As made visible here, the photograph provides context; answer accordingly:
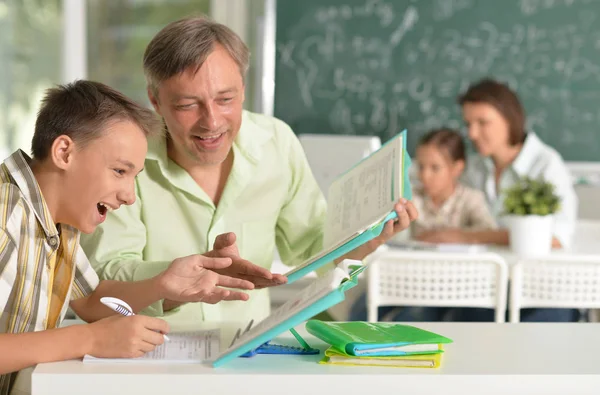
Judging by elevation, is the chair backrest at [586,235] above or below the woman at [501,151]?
below

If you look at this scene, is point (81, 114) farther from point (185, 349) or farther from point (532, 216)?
point (532, 216)

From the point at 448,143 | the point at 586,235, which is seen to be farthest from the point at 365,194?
the point at 586,235

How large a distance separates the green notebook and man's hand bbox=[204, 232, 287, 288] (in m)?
0.14

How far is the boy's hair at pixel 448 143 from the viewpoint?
14.4 ft

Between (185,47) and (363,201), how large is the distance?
508 millimetres

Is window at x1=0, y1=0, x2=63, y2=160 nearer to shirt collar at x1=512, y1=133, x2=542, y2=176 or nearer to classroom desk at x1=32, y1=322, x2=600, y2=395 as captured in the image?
shirt collar at x1=512, y1=133, x2=542, y2=176

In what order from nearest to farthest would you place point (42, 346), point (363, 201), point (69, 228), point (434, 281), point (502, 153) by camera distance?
point (42, 346), point (69, 228), point (363, 201), point (434, 281), point (502, 153)

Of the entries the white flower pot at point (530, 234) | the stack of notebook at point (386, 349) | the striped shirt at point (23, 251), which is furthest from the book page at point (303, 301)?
the white flower pot at point (530, 234)

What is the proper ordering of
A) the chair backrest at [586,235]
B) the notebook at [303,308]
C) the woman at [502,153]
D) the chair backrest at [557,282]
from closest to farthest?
the notebook at [303,308] → the chair backrest at [557,282] → the chair backrest at [586,235] → the woman at [502,153]

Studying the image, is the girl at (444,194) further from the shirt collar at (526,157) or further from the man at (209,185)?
the man at (209,185)

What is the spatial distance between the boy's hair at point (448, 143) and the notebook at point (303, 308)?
289cm

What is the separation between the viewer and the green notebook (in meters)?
1.57

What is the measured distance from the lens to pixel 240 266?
1784 mm

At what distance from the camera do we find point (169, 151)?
7.07 ft
